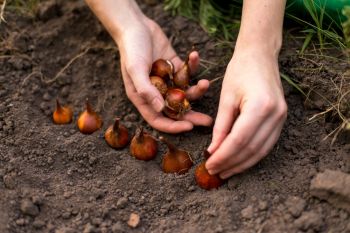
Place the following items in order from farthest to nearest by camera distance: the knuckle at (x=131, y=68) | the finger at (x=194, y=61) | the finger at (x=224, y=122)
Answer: the finger at (x=194, y=61)
the knuckle at (x=131, y=68)
the finger at (x=224, y=122)

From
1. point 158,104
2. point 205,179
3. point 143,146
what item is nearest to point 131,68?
point 158,104

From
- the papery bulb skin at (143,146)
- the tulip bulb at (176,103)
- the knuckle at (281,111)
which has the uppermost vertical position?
the knuckle at (281,111)

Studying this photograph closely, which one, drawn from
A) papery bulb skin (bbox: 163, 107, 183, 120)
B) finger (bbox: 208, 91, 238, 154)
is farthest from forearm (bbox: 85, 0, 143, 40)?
finger (bbox: 208, 91, 238, 154)

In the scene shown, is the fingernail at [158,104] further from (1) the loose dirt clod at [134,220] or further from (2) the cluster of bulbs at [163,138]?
(1) the loose dirt clod at [134,220]

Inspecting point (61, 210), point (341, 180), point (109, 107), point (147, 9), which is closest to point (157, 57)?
point (109, 107)

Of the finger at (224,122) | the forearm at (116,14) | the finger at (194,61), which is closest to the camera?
the finger at (224,122)

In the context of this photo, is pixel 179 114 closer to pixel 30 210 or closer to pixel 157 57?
pixel 157 57

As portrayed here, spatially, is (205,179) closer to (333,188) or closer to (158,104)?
(158,104)

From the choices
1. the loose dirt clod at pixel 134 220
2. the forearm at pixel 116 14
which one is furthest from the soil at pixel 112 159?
the forearm at pixel 116 14
